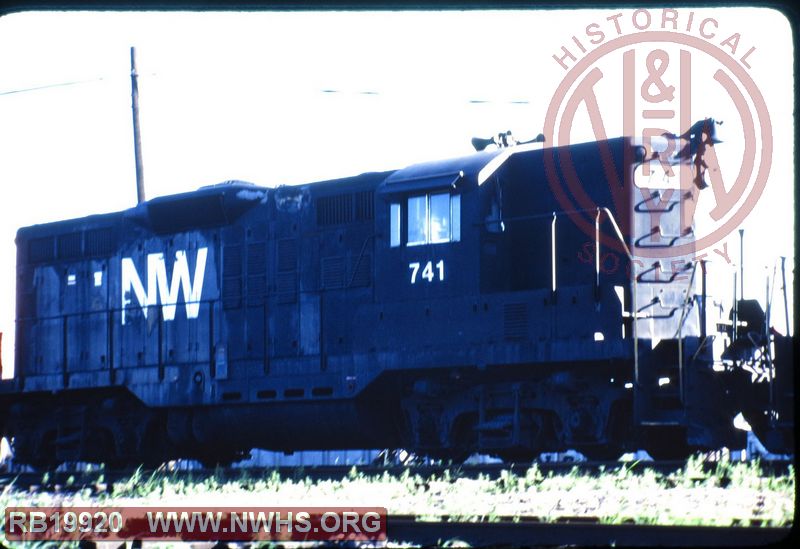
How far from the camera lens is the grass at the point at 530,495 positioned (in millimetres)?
7996

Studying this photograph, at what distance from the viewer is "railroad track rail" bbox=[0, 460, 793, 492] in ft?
34.9

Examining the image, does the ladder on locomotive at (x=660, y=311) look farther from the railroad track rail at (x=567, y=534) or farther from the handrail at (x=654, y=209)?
the railroad track rail at (x=567, y=534)

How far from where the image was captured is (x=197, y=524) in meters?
7.80

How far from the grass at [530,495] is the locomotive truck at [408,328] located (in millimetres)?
974

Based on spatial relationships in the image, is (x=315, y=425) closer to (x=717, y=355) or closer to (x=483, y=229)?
(x=483, y=229)

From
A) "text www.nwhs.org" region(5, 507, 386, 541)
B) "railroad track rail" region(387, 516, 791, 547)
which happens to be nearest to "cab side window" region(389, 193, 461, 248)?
"text www.nwhs.org" region(5, 507, 386, 541)

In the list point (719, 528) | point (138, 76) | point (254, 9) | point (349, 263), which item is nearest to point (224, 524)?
point (719, 528)

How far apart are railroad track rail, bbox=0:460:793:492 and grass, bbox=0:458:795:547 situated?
0.27ft

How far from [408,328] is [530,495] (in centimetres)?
364

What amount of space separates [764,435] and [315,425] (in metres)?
5.19

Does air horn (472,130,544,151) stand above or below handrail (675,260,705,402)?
above

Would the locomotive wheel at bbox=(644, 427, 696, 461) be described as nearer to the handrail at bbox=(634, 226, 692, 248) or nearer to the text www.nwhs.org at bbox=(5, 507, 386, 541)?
the handrail at bbox=(634, 226, 692, 248)

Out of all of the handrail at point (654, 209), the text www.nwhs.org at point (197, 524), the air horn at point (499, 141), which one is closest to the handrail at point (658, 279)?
the handrail at point (654, 209)

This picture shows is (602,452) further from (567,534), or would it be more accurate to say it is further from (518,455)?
(567,534)
